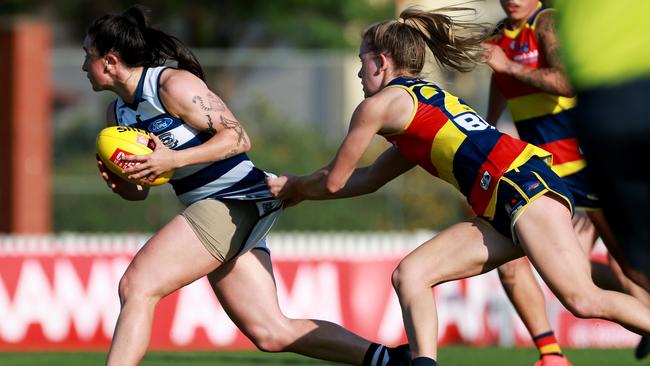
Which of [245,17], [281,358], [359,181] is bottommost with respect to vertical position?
A: [245,17]

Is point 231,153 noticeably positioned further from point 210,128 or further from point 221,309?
point 221,309

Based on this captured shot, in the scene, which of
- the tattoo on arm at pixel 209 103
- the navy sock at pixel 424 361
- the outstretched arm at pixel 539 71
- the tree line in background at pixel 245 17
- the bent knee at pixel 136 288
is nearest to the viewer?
the navy sock at pixel 424 361

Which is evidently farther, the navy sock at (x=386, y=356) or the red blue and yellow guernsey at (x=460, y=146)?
the navy sock at (x=386, y=356)

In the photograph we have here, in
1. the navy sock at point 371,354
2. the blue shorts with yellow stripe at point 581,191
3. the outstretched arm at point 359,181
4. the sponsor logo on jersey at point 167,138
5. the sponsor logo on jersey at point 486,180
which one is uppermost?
the sponsor logo on jersey at point 486,180

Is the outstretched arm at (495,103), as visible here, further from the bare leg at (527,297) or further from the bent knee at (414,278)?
the bent knee at (414,278)

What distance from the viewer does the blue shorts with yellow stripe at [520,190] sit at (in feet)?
16.3

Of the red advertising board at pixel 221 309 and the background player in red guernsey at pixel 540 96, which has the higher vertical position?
the background player in red guernsey at pixel 540 96

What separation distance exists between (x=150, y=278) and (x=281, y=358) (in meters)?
4.32

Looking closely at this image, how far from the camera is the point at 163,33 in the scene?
5.66 m

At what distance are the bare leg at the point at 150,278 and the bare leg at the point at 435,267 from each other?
95 centimetres

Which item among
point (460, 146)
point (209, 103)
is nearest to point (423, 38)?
point (460, 146)

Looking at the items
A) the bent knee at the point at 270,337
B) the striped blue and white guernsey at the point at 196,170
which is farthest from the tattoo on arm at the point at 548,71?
the bent knee at the point at 270,337

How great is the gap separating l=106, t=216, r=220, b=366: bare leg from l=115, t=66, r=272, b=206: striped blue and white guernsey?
21cm

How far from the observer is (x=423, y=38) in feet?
17.7
